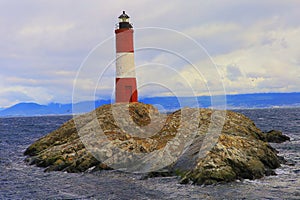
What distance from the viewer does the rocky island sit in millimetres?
20609

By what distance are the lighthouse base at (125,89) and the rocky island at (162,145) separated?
1.25 metres

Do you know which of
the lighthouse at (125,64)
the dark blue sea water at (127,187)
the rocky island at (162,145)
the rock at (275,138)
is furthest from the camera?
the rock at (275,138)

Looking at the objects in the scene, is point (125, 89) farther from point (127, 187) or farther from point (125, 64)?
point (127, 187)

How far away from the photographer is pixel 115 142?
26.2 metres

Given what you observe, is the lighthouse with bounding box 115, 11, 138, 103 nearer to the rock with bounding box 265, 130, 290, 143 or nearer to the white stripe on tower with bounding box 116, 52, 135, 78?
the white stripe on tower with bounding box 116, 52, 135, 78

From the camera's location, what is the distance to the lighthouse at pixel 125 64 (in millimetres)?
35156

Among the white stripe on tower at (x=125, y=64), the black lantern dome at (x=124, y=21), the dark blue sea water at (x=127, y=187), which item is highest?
the black lantern dome at (x=124, y=21)

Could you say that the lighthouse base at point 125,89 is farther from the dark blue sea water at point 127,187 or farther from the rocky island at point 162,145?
the dark blue sea water at point 127,187

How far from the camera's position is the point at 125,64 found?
3531 centimetres

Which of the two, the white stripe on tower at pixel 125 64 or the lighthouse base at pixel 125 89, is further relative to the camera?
the lighthouse base at pixel 125 89

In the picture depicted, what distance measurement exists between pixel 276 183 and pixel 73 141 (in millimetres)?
15967

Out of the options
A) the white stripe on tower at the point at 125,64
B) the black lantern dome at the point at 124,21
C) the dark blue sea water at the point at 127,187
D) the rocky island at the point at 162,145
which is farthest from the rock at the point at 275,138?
the black lantern dome at the point at 124,21

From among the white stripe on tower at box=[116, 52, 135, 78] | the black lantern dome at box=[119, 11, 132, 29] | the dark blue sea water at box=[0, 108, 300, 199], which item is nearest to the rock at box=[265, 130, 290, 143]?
the dark blue sea water at box=[0, 108, 300, 199]

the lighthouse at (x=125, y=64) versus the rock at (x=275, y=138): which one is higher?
the lighthouse at (x=125, y=64)
